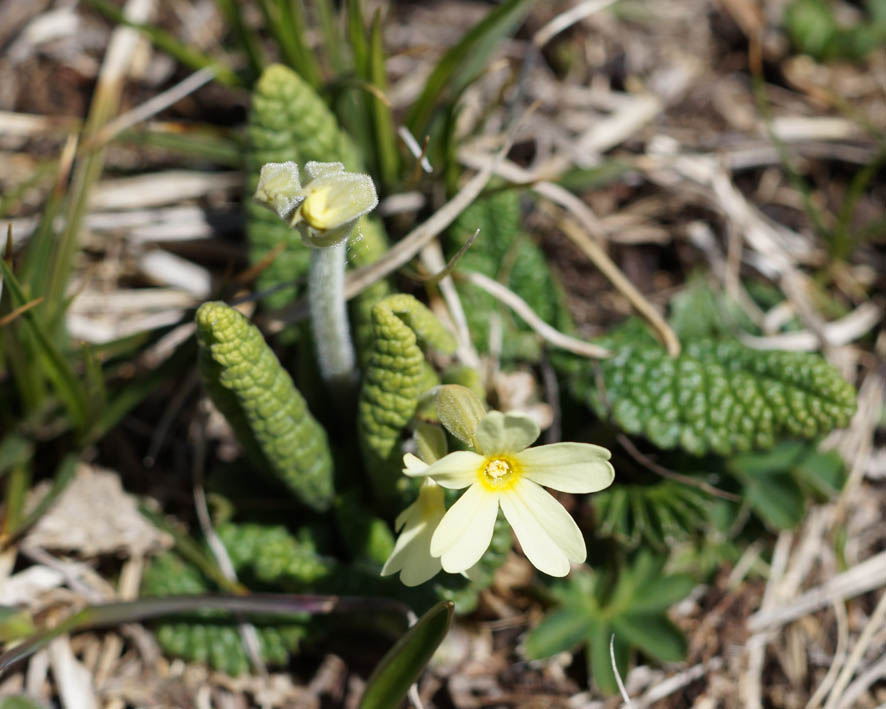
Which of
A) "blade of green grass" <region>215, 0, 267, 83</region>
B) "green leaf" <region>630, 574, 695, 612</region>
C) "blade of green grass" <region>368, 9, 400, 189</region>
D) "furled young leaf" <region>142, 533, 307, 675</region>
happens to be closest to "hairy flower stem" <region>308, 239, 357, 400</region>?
"furled young leaf" <region>142, 533, 307, 675</region>

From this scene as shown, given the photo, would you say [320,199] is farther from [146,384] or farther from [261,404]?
[146,384]

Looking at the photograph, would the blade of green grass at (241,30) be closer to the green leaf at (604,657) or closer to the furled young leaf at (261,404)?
the furled young leaf at (261,404)

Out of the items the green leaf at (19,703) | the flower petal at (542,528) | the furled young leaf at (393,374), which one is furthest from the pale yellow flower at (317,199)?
the green leaf at (19,703)

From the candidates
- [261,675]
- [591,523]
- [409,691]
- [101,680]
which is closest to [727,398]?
[591,523]

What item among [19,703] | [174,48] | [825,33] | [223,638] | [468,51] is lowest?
[223,638]

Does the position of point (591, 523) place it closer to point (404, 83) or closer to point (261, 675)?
point (261, 675)

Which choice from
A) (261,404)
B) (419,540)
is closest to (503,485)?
(419,540)

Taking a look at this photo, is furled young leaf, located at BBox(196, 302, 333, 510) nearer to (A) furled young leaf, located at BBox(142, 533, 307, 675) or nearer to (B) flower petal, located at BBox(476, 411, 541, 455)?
(A) furled young leaf, located at BBox(142, 533, 307, 675)
